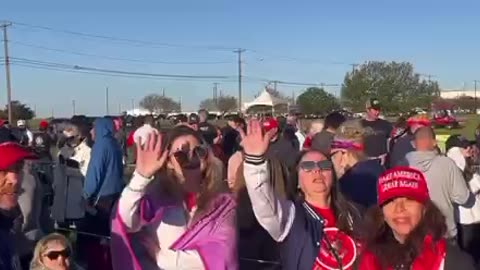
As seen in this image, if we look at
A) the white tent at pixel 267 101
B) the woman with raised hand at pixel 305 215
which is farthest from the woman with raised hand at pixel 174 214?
the white tent at pixel 267 101

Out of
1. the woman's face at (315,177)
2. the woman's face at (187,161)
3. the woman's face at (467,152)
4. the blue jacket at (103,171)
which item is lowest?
the blue jacket at (103,171)

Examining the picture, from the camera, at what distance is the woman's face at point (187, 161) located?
3.39m

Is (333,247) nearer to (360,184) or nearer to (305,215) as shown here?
(305,215)

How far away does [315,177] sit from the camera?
3.76 metres

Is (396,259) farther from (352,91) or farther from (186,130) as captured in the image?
(352,91)

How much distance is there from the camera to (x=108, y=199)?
29.2ft

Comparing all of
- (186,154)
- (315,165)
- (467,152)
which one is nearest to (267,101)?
(467,152)

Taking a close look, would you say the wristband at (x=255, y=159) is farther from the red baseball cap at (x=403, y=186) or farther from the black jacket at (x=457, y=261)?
the black jacket at (x=457, y=261)

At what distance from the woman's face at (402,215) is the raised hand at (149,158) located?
3.40 ft

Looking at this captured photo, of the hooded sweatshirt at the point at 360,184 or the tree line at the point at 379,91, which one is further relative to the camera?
the tree line at the point at 379,91

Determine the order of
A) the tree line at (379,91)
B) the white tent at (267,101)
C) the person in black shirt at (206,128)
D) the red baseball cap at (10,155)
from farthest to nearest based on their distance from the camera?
the tree line at (379,91) < the white tent at (267,101) < the person in black shirt at (206,128) < the red baseball cap at (10,155)

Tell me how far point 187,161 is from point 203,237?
0.36m

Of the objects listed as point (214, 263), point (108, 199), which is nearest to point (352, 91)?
point (108, 199)

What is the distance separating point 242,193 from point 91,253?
317 centimetres
